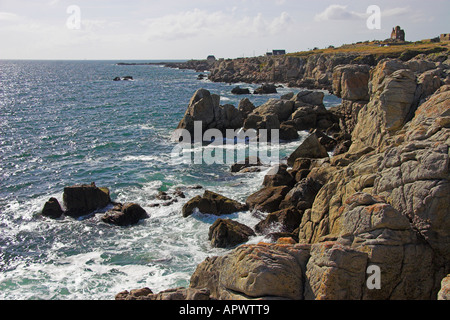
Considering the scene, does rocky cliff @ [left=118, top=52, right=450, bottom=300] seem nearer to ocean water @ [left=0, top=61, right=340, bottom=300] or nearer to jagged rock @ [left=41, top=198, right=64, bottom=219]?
ocean water @ [left=0, top=61, right=340, bottom=300]

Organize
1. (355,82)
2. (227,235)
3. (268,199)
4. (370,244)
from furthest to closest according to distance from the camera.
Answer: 1. (355,82)
2. (268,199)
3. (227,235)
4. (370,244)

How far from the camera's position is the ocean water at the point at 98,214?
19.2 metres

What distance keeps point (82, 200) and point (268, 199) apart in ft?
44.0

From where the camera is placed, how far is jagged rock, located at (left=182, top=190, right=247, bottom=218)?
2594 cm

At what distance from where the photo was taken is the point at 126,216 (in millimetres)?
25578

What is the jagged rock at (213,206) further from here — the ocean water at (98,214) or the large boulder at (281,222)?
the large boulder at (281,222)

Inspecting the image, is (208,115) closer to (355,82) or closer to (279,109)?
(279,109)

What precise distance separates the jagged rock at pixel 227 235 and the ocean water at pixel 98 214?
545 mm

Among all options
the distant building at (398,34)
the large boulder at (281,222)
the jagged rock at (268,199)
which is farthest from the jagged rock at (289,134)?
the distant building at (398,34)

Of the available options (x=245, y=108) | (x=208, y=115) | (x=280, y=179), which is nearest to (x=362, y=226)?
(x=280, y=179)

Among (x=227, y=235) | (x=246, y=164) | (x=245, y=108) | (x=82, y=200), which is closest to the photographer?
(x=227, y=235)

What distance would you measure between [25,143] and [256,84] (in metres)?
91.2

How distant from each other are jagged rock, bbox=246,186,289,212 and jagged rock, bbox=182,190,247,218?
2.60 ft

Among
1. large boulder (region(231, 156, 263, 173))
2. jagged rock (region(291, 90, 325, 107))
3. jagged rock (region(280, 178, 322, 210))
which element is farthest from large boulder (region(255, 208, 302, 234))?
jagged rock (region(291, 90, 325, 107))
